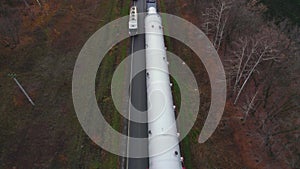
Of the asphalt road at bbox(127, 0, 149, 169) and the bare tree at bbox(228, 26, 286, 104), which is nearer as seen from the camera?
the asphalt road at bbox(127, 0, 149, 169)

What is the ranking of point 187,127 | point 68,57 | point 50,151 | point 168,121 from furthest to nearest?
point 68,57 < point 187,127 < point 50,151 < point 168,121

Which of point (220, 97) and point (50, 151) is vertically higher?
point (220, 97)

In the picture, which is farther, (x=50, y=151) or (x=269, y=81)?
(x=269, y=81)

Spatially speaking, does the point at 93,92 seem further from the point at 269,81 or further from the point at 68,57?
the point at 269,81

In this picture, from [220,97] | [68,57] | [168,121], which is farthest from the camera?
[68,57]

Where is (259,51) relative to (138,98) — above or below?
above

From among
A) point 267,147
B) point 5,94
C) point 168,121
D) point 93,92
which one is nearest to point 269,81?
point 267,147

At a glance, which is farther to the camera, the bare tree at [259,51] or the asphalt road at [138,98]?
the bare tree at [259,51]

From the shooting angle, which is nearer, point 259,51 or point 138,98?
point 259,51

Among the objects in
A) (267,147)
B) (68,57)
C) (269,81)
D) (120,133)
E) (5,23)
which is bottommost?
(267,147)
